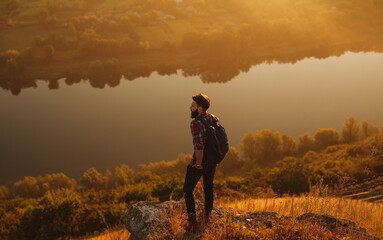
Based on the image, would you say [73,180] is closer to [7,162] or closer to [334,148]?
[7,162]

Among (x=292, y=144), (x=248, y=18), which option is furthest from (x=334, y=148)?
(x=248, y=18)

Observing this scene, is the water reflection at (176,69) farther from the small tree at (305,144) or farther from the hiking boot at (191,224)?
the hiking boot at (191,224)

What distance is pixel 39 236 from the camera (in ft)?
35.4

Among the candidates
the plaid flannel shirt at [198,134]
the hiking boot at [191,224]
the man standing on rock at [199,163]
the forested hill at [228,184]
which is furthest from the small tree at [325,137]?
the plaid flannel shirt at [198,134]

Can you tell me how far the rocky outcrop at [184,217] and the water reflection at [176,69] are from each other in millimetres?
57919

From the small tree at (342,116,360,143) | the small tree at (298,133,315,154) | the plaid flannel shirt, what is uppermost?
the plaid flannel shirt

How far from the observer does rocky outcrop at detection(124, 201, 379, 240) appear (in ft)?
15.6

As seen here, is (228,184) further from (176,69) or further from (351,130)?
(176,69)

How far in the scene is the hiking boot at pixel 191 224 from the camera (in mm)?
4832

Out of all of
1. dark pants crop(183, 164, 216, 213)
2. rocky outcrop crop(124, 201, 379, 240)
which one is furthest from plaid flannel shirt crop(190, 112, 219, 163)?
rocky outcrop crop(124, 201, 379, 240)

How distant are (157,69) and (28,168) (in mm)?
41353

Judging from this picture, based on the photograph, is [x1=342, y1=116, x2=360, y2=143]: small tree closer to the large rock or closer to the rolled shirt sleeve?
the large rock

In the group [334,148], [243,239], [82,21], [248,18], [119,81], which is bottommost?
[334,148]

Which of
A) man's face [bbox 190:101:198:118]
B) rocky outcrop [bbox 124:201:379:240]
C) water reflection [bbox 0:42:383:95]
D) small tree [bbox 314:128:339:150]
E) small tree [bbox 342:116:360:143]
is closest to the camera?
man's face [bbox 190:101:198:118]
